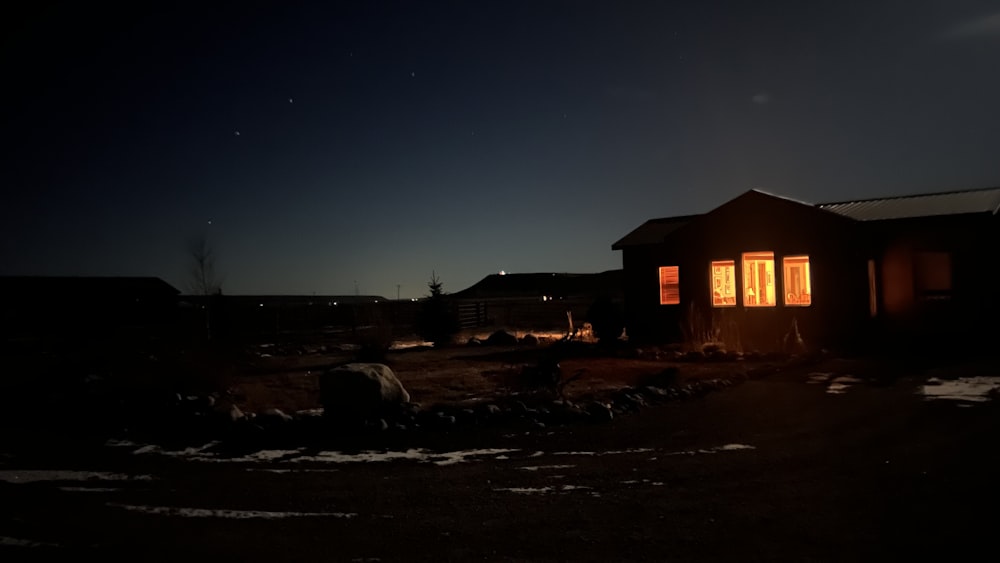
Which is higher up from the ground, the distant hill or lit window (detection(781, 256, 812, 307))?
the distant hill

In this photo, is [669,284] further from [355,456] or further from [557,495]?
[557,495]

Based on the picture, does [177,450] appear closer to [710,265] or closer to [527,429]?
[527,429]

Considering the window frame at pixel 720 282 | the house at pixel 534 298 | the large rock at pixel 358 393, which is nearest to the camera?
the large rock at pixel 358 393

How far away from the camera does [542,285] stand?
296 ft

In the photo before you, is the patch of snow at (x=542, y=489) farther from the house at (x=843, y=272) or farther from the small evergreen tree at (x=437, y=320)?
the small evergreen tree at (x=437, y=320)

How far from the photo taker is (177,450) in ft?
25.4

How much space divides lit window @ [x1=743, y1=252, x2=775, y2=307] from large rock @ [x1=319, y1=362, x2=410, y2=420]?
1179 centimetres

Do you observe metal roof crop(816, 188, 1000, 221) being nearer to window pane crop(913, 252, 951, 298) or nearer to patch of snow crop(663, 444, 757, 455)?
window pane crop(913, 252, 951, 298)

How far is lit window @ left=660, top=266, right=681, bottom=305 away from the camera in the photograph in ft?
66.9

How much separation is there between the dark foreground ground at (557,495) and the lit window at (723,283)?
9991 mm

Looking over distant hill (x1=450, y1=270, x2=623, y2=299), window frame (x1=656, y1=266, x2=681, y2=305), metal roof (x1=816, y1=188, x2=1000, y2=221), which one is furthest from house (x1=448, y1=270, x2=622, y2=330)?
metal roof (x1=816, y1=188, x2=1000, y2=221)

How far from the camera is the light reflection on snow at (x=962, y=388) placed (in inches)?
360

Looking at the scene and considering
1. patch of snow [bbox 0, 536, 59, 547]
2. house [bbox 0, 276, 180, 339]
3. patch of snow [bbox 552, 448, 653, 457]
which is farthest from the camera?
house [bbox 0, 276, 180, 339]

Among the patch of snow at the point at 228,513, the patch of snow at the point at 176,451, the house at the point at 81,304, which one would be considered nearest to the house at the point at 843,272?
the patch of snow at the point at 176,451
